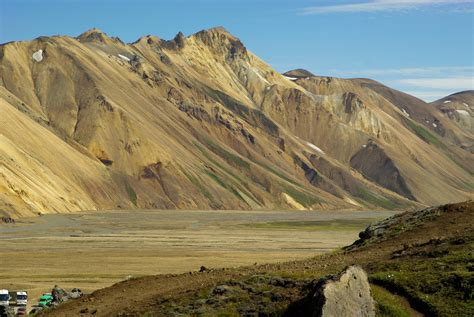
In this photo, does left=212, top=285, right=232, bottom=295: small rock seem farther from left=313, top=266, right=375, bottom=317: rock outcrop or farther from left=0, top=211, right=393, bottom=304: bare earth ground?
left=0, top=211, right=393, bottom=304: bare earth ground

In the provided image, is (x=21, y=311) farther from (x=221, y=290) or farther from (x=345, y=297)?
(x=345, y=297)

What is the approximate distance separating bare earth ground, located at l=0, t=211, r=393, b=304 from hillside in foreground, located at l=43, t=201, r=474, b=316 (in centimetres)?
2026

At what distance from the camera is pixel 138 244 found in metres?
106

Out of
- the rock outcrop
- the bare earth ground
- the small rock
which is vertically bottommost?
the rock outcrop

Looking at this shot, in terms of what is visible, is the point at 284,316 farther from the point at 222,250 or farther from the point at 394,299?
the point at 222,250

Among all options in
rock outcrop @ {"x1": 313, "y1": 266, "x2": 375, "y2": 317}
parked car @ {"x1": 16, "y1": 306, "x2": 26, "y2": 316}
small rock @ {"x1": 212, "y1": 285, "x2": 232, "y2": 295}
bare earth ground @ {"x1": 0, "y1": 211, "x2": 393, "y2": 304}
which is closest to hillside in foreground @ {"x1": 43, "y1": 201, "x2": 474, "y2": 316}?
small rock @ {"x1": 212, "y1": 285, "x2": 232, "y2": 295}

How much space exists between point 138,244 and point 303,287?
264ft

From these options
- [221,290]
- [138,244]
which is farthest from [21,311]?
[138,244]

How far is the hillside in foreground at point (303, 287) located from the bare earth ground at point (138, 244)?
20.3 meters

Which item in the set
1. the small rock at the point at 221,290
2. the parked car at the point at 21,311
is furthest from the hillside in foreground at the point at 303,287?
the parked car at the point at 21,311

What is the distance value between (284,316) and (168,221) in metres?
143

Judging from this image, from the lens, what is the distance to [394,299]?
2634cm

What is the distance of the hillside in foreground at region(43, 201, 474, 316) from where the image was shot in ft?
85.5

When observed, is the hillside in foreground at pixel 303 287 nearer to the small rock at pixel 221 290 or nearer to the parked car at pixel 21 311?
the small rock at pixel 221 290
